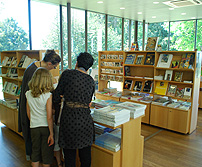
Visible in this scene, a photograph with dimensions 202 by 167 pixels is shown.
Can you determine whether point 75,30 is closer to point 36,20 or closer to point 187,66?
point 36,20

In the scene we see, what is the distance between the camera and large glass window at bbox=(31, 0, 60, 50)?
19.5 feet

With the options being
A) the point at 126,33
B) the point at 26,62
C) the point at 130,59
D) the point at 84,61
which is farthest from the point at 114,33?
the point at 84,61

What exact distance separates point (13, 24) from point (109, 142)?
488 cm

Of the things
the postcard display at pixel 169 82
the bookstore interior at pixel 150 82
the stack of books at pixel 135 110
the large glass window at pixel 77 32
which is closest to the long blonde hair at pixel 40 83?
the bookstore interior at pixel 150 82

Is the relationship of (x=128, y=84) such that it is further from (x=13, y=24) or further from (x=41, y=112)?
(x=13, y=24)

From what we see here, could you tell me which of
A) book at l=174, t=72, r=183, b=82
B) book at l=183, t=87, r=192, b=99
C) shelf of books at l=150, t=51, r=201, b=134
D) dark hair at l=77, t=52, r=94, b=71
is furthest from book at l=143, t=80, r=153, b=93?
dark hair at l=77, t=52, r=94, b=71

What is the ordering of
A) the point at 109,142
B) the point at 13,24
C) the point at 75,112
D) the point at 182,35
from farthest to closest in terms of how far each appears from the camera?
the point at 182,35 → the point at 13,24 → the point at 109,142 → the point at 75,112

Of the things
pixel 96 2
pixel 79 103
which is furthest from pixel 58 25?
pixel 79 103

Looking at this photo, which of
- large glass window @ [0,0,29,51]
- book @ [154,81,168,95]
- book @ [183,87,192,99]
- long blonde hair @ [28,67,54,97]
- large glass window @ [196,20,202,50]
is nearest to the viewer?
long blonde hair @ [28,67,54,97]

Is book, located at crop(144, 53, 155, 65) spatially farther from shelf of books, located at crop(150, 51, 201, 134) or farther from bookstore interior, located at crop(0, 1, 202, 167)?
shelf of books, located at crop(150, 51, 201, 134)

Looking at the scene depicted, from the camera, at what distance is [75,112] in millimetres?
1950

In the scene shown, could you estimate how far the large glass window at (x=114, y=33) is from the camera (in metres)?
→ 8.07

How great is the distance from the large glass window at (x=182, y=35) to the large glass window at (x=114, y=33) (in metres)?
2.87

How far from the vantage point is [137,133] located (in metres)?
2.55
